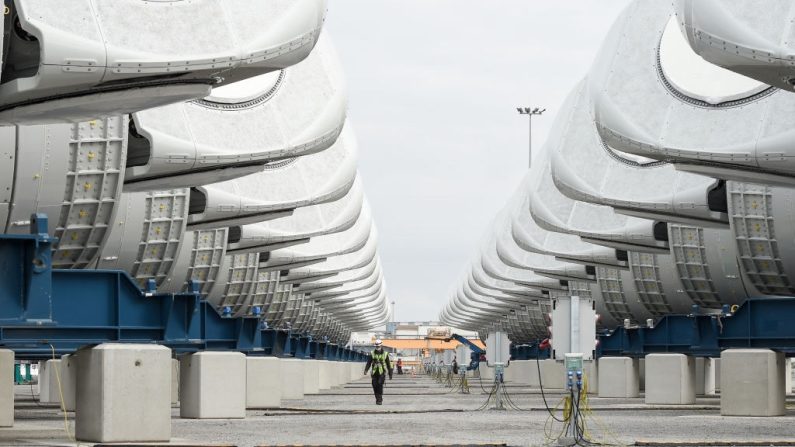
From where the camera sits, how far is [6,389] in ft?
102

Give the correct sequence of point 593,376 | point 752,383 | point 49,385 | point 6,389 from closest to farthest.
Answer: point 6,389, point 752,383, point 49,385, point 593,376

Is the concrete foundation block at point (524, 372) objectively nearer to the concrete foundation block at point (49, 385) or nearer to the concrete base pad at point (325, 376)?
the concrete base pad at point (325, 376)

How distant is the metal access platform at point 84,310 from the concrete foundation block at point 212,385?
34 cm

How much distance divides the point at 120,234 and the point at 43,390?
23906 mm

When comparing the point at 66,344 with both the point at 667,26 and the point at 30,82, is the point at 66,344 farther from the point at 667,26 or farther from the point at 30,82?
the point at 667,26

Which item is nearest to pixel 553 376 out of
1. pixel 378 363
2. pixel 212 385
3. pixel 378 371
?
pixel 378 363

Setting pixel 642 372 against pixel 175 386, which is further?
pixel 642 372

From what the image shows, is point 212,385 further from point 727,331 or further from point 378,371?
point 727,331

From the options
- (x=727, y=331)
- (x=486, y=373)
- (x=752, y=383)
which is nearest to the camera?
(x=752, y=383)

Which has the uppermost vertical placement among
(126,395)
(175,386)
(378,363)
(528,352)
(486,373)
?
(126,395)

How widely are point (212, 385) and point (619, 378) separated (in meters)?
23.9

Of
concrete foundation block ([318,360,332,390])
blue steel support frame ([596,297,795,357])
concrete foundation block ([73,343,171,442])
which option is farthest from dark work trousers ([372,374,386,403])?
concrete foundation block ([318,360,332,390])

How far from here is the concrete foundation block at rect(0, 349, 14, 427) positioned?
29938 millimetres

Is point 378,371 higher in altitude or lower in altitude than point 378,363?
lower
